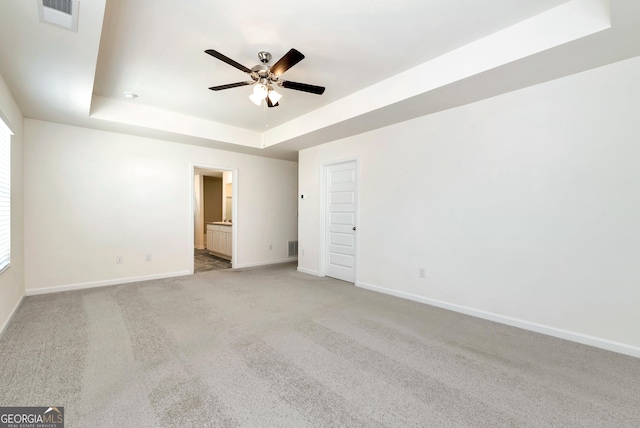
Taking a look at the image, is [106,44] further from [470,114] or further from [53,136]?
[470,114]

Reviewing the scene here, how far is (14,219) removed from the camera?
3303 mm

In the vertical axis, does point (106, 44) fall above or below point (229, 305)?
above

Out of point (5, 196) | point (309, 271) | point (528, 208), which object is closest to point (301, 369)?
point (528, 208)

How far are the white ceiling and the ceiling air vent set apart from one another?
0.13 ft

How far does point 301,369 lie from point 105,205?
13.9 ft

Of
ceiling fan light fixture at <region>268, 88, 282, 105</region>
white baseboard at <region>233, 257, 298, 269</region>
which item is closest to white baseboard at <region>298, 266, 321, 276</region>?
white baseboard at <region>233, 257, 298, 269</region>

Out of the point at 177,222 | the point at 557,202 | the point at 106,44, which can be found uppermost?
the point at 106,44

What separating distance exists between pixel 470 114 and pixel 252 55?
256cm

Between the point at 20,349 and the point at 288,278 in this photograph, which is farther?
the point at 288,278

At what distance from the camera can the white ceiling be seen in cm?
208

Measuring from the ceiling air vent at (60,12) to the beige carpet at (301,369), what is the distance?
97.0 inches

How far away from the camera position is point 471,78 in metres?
2.64

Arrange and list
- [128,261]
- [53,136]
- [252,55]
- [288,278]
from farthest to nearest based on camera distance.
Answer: [288,278] → [128,261] → [53,136] → [252,55]

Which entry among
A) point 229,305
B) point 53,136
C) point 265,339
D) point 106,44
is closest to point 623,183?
point 265,339
